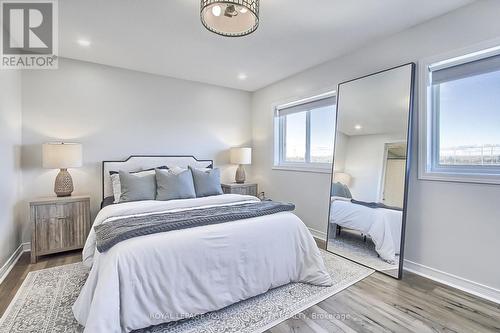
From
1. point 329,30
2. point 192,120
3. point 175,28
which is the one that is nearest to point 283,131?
point 192,120

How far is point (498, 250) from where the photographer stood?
6.86 feet

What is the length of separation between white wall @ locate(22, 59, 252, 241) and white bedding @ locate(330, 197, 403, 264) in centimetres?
225

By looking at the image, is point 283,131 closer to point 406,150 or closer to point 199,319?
point 406,150

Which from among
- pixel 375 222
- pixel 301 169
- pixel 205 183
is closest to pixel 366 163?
pixel 375 222

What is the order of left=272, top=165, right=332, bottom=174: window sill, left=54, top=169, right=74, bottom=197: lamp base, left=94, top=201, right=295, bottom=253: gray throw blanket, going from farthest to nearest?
left=272, top=165, right=332, bottom=174: window sill → left=54, top=169, right=74, bottom=197: lamp base → left=94, top=201, right=295, bottom=253: gray throw blanket

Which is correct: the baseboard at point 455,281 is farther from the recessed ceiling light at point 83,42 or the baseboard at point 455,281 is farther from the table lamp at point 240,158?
the recessed ceiling light at point 83,42

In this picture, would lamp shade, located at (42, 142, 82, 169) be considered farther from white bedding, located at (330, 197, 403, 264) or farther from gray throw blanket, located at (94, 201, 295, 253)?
white bedding, located at (330, 197, 403, 264)

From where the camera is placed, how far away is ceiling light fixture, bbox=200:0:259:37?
174 cm

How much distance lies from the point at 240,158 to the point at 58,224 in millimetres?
2681

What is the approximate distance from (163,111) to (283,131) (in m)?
2.06

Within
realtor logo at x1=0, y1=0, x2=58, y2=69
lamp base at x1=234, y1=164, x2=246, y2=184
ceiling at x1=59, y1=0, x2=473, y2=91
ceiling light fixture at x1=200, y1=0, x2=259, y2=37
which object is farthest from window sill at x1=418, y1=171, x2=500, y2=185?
realtor logo at x1=0, y1=0, x2=58, y2=69

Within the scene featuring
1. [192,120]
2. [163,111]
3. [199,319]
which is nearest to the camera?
[199,319]

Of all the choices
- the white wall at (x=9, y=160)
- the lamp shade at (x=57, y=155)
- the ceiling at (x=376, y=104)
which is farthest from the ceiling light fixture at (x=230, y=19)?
the lamp shade at (x=57, y=155)

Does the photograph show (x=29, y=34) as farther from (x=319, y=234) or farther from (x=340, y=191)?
(x=319, y=234)
